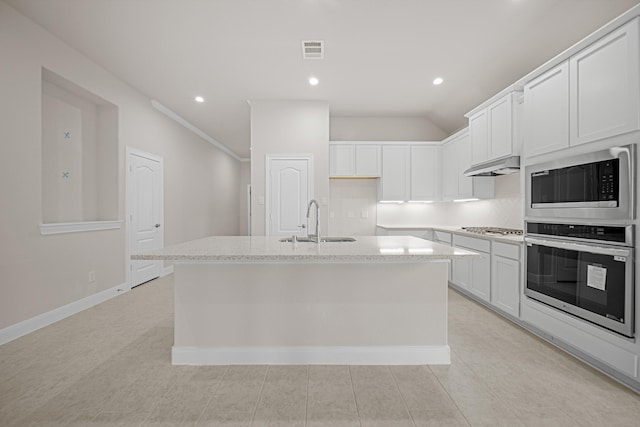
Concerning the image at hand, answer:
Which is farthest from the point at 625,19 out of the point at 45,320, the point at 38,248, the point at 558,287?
the point at 45,320

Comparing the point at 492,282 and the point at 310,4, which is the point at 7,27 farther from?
the point at 492,282

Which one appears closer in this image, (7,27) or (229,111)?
(7,27)

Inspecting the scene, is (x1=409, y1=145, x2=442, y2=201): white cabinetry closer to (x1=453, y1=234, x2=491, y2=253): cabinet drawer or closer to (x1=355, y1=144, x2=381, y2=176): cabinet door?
(x1=355, y1=144, x2=381, y2=176): cabinet door

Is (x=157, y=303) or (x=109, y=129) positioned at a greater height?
(x=109, y=129)

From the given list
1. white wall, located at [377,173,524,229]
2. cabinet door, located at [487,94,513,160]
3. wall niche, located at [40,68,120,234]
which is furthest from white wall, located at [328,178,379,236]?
wall niche, located at [40,68,120,234]

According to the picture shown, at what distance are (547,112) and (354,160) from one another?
3028mm

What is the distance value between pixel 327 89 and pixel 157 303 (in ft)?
11.8

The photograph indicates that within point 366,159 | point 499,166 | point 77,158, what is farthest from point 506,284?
point 77,158

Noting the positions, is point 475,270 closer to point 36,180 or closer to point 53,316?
point 53,316

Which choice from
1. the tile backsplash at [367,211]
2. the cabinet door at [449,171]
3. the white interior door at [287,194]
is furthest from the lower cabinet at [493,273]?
the white interior door at [287,194]

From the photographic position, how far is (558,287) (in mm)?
2494

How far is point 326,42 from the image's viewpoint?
3303 mm

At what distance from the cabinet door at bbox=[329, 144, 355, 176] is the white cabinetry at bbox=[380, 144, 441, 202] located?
0.55 metres

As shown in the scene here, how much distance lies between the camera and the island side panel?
2.31 meters
